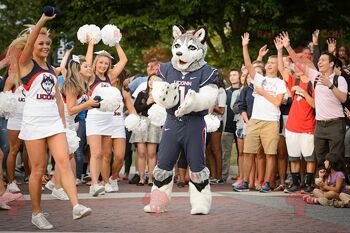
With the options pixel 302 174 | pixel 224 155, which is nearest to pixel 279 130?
pixel 302 174

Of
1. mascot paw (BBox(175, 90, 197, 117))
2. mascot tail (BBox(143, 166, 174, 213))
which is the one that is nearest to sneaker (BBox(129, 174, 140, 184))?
mascot tail (BBox(143, 166, 174, 213))

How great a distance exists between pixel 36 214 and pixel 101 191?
3.46 meters

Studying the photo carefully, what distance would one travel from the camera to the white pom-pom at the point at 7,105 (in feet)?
43.9

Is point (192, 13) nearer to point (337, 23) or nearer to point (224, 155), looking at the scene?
point (337, 23)

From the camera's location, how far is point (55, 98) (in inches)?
402

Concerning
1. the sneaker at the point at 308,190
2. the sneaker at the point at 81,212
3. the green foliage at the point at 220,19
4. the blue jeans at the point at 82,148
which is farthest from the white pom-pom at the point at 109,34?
the green foliage at the point at 220,19

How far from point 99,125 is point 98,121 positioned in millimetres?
63

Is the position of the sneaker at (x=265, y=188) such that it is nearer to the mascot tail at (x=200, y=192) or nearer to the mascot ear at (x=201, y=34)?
the mascot tail at (x=200, y=192)

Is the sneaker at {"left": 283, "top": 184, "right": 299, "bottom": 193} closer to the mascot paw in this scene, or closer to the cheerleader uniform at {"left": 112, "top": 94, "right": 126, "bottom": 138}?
the cheerleader uniform at {"left": 112, "top": 94, "right": 126, "bottom": 138}

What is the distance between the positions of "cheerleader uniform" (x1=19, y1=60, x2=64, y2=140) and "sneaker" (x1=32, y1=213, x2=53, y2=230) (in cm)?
87

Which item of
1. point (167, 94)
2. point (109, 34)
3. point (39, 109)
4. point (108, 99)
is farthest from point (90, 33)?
point (39, 109)

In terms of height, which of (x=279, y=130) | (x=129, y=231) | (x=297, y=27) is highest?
(x=297, y=27)

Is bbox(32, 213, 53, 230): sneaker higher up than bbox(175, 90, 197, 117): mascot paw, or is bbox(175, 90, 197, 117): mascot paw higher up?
bbox(175, 90, 197, 117): mascot paw

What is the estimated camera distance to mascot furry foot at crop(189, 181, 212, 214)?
11.1m
